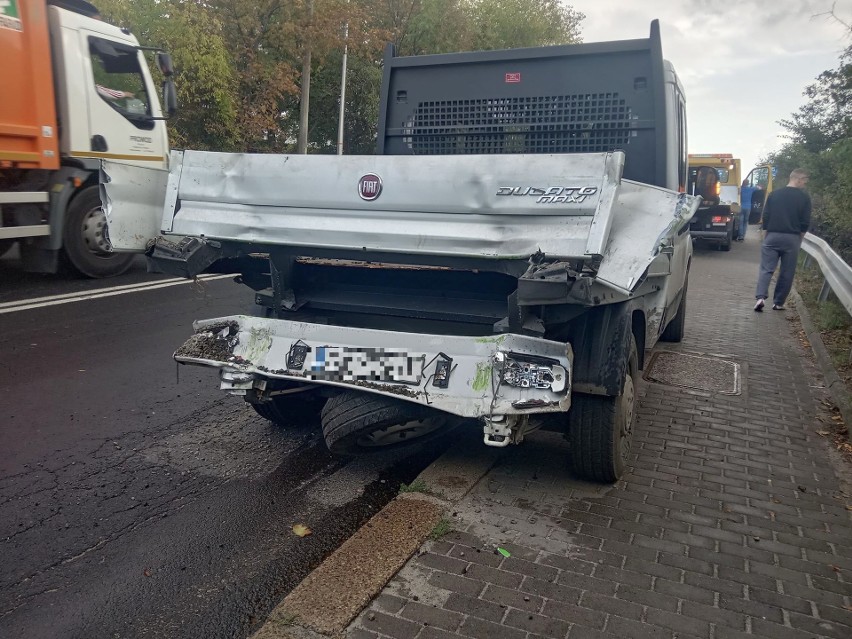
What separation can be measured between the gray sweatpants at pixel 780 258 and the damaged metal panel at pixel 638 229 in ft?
23.1

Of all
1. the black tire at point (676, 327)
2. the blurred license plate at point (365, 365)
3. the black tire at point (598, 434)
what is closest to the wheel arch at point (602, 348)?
the black tire at point (598, 434)

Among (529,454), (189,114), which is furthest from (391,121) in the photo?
(189,114)

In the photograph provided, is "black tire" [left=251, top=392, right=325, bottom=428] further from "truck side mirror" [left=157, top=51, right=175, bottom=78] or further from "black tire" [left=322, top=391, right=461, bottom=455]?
"truck side mirror" [left=157, top=51, right=175, bottom=78]

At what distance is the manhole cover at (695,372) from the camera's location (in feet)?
20.4

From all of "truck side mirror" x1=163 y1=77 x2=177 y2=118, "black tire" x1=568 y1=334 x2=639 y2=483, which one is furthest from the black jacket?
"truck side mirror" x1=163 y1=77 x2=177 y2=118

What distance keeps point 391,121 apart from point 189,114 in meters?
16.2

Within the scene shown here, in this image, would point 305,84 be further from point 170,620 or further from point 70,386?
point 170,620

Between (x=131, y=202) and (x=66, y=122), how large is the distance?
6.17 metres

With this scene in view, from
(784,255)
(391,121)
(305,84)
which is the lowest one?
(784,255)

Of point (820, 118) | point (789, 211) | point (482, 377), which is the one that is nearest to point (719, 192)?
point (789, 211)

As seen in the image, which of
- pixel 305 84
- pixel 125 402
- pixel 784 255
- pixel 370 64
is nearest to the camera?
pixel 125 402

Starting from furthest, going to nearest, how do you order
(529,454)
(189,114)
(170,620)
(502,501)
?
(189,114)
(529,454)
(502,501)
(170,620)

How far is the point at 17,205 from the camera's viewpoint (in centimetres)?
873

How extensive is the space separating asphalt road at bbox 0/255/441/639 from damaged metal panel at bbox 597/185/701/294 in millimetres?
1787
